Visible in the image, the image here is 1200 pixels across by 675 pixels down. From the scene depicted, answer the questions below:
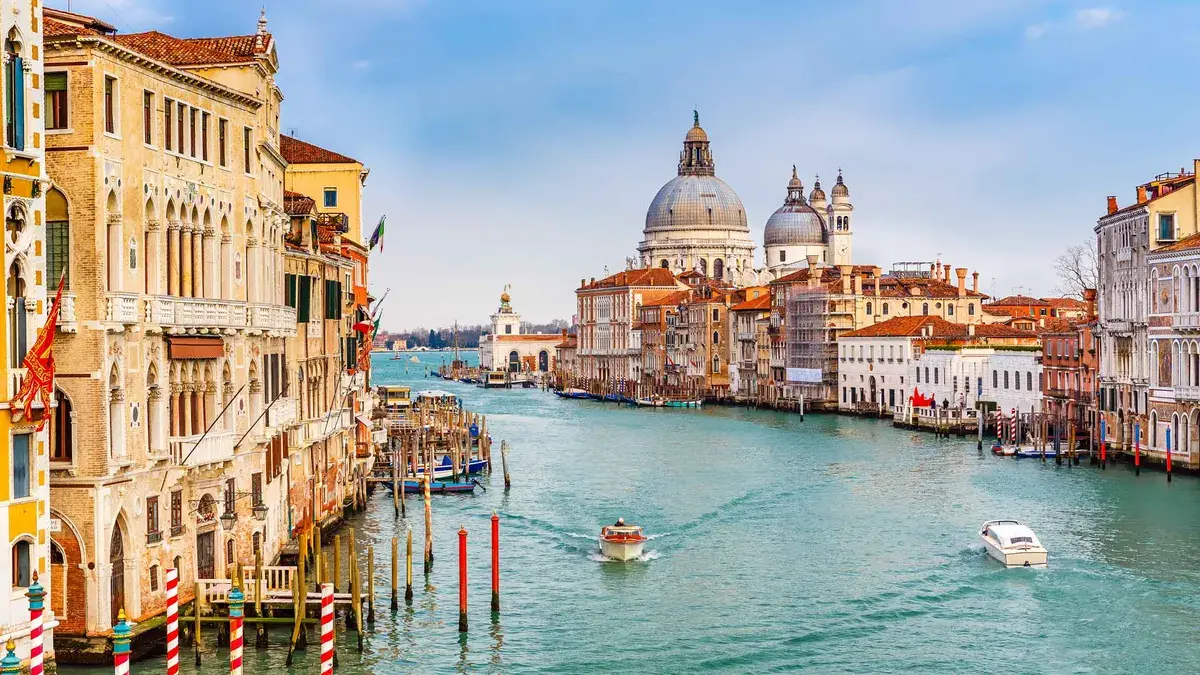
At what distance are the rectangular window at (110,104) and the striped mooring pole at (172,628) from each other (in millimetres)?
3508

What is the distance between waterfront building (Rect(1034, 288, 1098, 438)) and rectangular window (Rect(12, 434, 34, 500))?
28.0 meters

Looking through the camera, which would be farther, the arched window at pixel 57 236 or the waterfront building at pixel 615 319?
the waterfront building at pixel 615 319

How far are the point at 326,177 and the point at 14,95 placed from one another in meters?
14.2

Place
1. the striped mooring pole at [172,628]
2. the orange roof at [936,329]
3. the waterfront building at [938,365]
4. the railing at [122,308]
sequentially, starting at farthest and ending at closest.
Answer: the orange roof at [936,329] → the waterfront building at [938,365] → the railing at [122,308] → the striped mooring pole at [172,628]

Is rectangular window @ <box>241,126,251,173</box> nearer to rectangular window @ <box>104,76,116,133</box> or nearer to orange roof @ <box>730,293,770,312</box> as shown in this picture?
rectangular window @ <box>104,76,116,133</box>

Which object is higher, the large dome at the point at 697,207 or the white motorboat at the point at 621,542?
the large dome at the point at 697,207

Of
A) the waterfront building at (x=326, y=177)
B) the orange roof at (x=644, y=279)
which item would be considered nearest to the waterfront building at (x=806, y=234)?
the orange roof at (x=644, y=279)

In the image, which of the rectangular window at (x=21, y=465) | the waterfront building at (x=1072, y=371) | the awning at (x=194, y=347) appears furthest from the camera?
the waterfront building at (x=1072, y=371)

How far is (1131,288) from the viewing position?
3297 cm

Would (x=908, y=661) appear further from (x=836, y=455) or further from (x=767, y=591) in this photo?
(x=836, y=455)

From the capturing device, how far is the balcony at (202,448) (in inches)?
580

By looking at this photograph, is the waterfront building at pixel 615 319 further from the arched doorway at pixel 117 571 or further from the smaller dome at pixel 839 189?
the arched doorway at pixel 117 571

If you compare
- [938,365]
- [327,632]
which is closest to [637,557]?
[327,632]

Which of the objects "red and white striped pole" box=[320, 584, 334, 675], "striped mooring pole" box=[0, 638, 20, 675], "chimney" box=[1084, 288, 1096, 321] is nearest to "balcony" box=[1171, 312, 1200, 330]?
"chimney" box=[1084, 288, 1096, 321]
